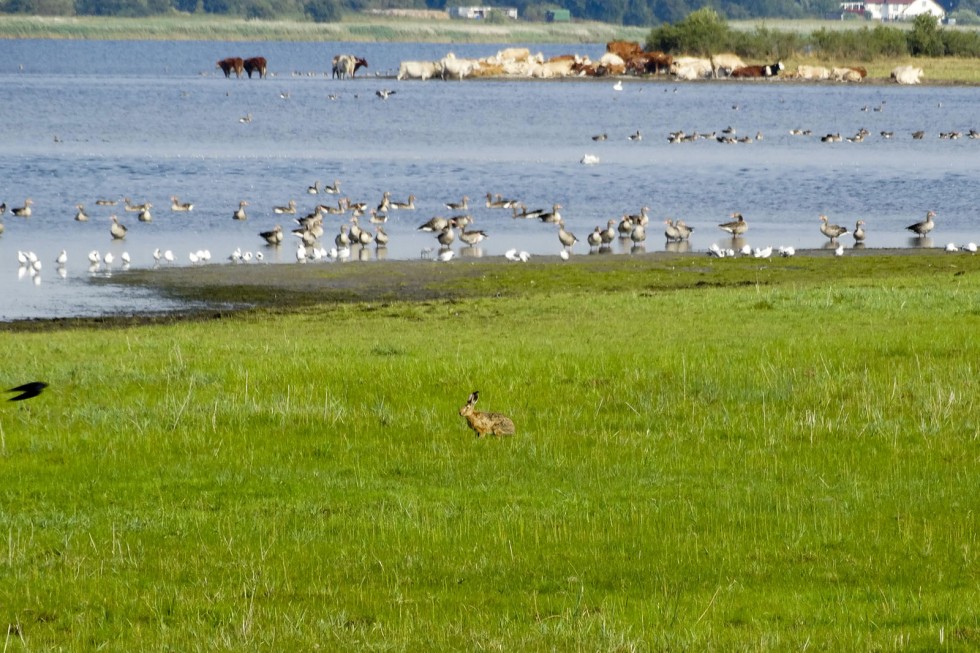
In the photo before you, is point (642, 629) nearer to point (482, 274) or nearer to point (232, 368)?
point (232, 368)

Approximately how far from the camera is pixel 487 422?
14367mm

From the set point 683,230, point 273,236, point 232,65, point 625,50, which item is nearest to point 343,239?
point 273,236

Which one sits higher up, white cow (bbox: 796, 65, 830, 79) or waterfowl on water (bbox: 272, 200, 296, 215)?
waterfowl on water (bbox: 272, 200, 296, 215)

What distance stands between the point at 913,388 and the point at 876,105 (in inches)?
3969

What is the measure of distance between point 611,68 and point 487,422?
138m

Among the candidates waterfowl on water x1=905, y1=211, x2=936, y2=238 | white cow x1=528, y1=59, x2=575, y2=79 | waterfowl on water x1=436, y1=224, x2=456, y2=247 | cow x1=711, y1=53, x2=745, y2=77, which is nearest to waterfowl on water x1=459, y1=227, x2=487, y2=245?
waterfowl on water x1=436, y1=224, x2=456, y2=247

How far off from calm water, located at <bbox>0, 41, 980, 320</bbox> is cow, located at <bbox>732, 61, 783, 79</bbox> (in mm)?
12965

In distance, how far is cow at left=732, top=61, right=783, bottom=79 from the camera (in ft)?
471

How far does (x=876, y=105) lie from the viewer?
113m

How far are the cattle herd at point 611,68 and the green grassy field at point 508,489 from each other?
408ft

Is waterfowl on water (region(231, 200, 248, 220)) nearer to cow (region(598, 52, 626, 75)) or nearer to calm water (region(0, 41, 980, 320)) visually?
calm water (region(0, 41, 980, 320))

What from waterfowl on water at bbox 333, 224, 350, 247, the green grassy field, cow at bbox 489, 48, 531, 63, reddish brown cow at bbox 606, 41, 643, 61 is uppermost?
the green grassy field

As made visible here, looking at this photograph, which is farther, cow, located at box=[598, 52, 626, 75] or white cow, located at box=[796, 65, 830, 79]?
cow, located at box=[598, 52, 626, 75]

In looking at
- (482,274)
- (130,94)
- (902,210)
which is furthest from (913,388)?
(130,94)
